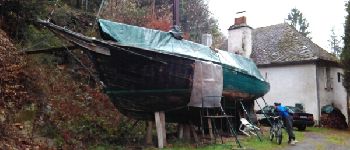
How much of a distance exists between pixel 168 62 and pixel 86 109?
351 centimetres

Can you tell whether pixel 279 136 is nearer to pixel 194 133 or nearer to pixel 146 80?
pixel 194 133

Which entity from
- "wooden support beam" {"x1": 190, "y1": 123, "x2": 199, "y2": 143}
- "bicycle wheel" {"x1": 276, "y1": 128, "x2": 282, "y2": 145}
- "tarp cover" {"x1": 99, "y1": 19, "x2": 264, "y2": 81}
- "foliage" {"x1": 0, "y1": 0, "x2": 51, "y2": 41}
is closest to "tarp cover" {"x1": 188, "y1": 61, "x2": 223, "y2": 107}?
"tarp cover" {"x1": 99, "y1": 19, "x2": 264, "y2": 81}

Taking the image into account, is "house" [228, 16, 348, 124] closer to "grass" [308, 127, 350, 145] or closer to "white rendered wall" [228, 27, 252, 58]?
"white rendered wall" [228, 27, 252, 58]

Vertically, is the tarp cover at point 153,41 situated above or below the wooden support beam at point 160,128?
above

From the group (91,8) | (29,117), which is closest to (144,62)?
(29,117)

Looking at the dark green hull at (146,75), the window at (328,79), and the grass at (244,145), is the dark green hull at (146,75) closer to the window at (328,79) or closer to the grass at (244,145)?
the grass at (244,145)

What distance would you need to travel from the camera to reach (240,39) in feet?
83.0

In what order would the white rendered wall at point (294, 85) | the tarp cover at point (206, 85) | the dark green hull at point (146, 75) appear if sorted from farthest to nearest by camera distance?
the white rendered wall at point (294, 85) → the tarp cover at point (206, 85) → the dark green hull at point (146, 75)

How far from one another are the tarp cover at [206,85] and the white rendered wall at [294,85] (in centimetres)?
1336

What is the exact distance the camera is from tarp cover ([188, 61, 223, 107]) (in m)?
11.8

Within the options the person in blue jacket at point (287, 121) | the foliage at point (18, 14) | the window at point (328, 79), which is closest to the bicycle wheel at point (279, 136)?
the person in blue jacket at point (287, 121)

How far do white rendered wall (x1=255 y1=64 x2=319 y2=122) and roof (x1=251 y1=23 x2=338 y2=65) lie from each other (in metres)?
0.60

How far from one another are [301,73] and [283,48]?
2.74 meters

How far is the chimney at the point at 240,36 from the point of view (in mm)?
24906
